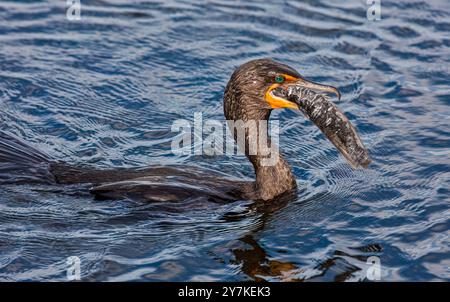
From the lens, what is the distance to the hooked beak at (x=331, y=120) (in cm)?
893

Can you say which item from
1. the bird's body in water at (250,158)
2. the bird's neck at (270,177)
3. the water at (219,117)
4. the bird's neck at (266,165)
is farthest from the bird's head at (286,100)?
the water at (219,117)

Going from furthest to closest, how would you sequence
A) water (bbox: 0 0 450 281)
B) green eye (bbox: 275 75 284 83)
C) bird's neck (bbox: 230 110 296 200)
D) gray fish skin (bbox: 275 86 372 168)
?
bird's neck (bbox: 230 110 296 200), green eye (bbox: 275 75 284 83), gray fish skin (bbox: 275 86 372 168), water (bbox: 0 0 450 281)

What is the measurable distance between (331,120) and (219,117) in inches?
111

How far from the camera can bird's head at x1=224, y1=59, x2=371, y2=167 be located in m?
8.95

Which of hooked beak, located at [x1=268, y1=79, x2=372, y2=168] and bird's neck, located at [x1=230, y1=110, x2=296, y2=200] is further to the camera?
bird's neck, located at [x1=230, y1=110, x2=296, y2=200]

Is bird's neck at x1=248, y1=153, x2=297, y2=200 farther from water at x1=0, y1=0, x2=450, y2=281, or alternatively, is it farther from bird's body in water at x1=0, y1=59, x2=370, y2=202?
water at x1=0, y1=0, x2=450, y2=281

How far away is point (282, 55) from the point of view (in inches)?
515

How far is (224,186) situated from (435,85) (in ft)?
13.3

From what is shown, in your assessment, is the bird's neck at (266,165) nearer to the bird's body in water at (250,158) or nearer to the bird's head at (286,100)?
the bird's body in water at (250,158)

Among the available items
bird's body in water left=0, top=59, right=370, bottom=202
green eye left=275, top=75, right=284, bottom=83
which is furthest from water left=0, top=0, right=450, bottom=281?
green eye left=275, top=75, right=284, bottom=83

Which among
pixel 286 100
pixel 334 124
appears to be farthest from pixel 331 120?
pixel 286 100
